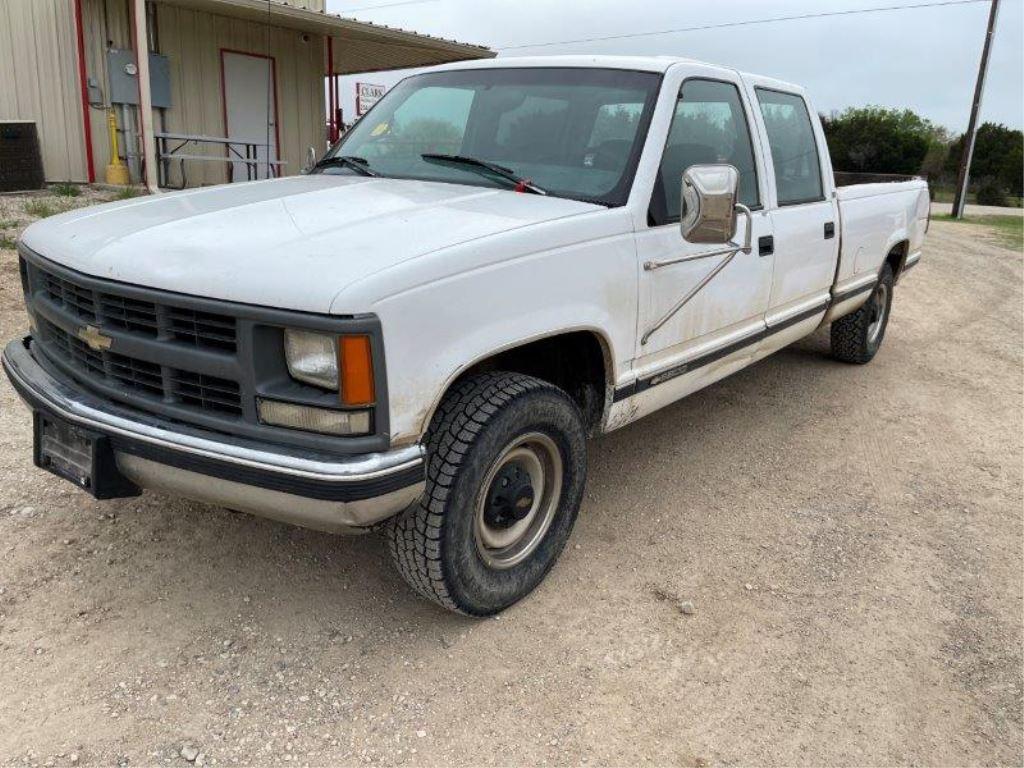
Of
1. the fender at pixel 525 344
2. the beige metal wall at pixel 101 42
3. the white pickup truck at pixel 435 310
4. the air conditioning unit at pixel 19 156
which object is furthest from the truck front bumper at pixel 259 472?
the beige metal wall at pixel 101 42

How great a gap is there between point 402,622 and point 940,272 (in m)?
10.8

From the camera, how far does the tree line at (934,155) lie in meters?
38.5

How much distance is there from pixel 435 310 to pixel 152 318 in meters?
0.88

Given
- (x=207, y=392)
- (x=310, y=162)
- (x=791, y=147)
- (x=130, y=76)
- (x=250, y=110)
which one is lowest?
(x=207, y=392)

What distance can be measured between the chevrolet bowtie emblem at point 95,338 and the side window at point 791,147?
129 inches

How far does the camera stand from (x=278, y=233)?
8.61 feet

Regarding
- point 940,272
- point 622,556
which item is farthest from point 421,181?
point 940,272

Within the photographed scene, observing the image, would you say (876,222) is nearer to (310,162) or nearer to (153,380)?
(310,162)

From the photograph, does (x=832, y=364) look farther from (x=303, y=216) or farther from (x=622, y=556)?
(x=303, y=216)

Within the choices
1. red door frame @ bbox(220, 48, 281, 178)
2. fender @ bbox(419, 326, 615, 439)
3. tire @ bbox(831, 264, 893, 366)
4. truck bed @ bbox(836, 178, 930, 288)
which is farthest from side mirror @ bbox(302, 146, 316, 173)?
red door frame @ bbox(220, 48, 281, 178)

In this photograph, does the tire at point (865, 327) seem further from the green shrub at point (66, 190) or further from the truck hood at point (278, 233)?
the green shrub at point (66, 190)

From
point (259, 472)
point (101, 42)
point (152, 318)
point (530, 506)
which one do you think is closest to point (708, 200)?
point (530, 506)

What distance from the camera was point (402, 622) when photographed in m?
2.97

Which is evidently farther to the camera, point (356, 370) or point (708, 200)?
point (708, 200)
